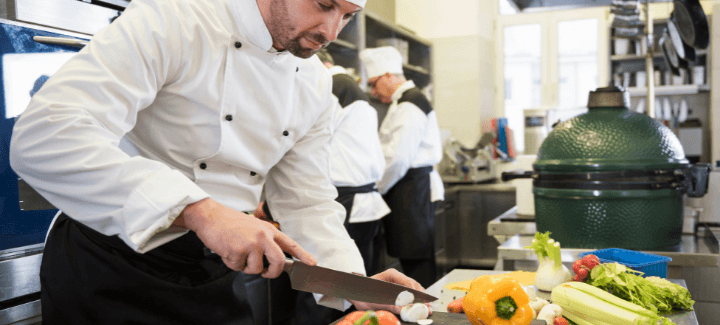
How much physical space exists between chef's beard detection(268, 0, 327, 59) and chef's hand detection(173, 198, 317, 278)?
398 millimetres

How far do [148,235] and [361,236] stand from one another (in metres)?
2.33

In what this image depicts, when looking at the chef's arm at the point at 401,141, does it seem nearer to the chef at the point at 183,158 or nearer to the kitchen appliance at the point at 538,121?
the chef at the point at 183,158

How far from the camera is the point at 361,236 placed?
3.14 m

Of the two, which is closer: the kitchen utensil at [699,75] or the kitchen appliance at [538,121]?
the kitchen utensil at [699,75]

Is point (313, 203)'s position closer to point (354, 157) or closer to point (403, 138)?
point (354, 157)

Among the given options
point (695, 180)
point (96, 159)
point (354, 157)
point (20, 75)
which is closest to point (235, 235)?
point (96, 159)

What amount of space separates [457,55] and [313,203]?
4.80 meters

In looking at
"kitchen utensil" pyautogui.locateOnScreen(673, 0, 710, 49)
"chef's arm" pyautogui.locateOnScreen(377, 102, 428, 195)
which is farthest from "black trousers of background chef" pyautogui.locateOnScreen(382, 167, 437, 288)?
"kitchen utensil" pyautogui.locateOnScreen(673, 0, 710, 49)

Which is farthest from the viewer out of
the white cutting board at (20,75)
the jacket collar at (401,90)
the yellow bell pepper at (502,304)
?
the jacket collar at (401,90)

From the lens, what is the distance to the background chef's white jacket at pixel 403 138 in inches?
147

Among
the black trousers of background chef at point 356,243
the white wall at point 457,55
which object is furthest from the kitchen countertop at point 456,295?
the white wall at point 457,55

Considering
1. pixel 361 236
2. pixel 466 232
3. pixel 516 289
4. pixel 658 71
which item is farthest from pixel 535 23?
pixel 516 289

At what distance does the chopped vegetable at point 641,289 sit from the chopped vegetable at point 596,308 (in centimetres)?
7

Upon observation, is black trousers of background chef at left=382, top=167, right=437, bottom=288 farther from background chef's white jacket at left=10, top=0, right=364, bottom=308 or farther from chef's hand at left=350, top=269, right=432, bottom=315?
chef's hand at left=350, top=269, right=432, bottom=315
